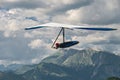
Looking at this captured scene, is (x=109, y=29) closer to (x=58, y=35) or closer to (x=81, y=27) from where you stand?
(x=81, y=27)

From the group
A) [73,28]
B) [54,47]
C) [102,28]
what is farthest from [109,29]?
[54,47]

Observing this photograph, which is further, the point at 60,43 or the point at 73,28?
the point at 60,43

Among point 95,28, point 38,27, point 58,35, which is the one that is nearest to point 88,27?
point 95,28

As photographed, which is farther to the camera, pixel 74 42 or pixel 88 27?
pixel 74 42

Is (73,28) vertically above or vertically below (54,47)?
above

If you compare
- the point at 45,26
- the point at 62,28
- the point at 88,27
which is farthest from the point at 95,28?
the point at 45,26

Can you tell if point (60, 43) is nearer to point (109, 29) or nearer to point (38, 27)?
Result: point (38, 27)

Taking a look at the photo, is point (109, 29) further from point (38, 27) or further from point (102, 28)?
point (38, 27)
